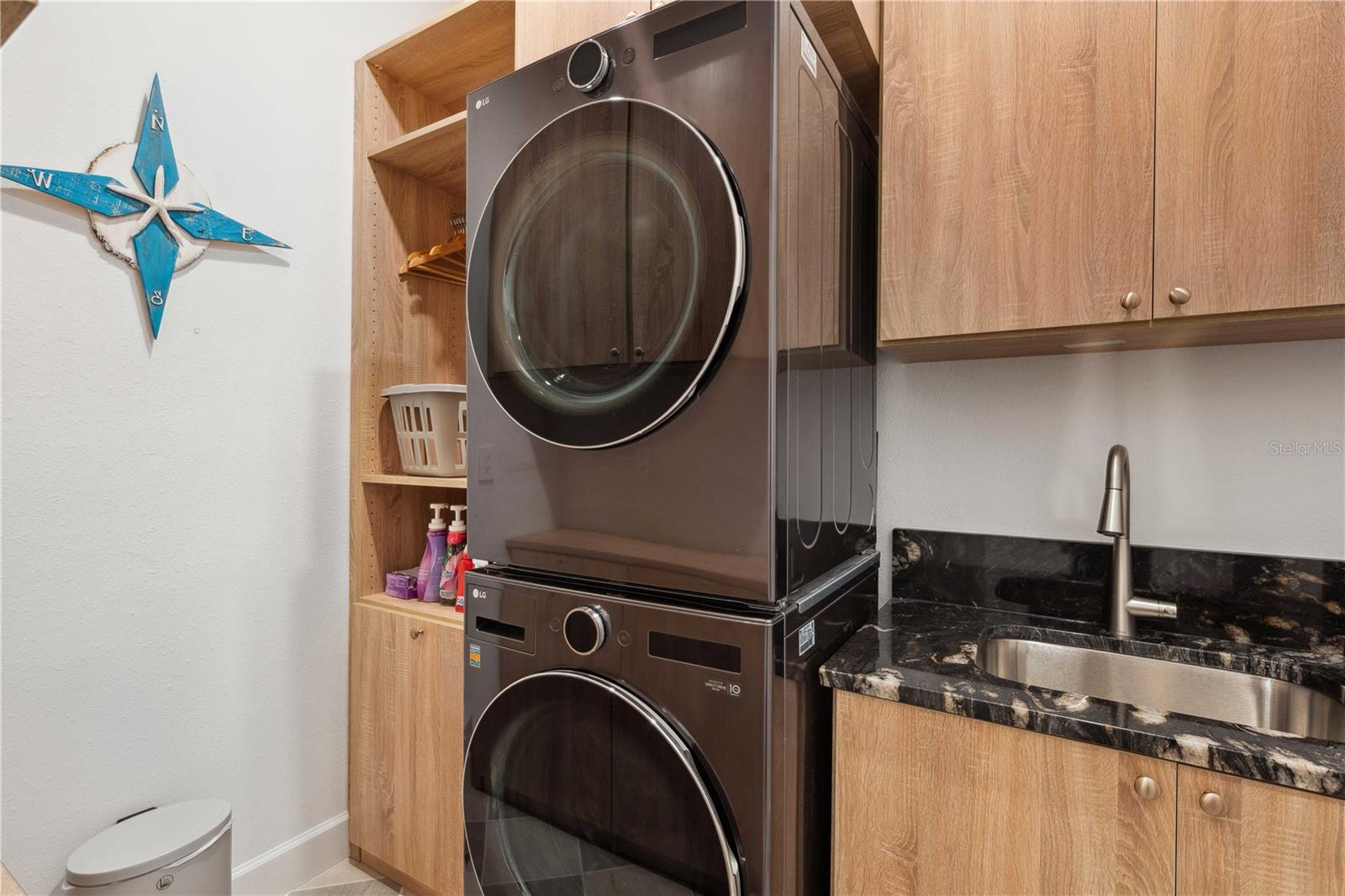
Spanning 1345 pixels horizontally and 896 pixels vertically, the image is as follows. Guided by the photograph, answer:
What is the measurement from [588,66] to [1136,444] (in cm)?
134

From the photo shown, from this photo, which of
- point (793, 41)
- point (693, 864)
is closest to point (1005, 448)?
point (793, 41)

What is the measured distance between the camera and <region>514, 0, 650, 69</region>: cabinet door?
140 centimetres

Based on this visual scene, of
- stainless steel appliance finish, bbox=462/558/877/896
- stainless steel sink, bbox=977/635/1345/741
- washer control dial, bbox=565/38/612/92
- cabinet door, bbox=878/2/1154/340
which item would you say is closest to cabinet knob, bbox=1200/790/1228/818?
stainless steel sink, bbox=977/635/1345/741

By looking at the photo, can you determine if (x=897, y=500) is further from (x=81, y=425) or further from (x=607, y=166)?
(x=81, y=425)

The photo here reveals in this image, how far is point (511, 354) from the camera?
1201 mm

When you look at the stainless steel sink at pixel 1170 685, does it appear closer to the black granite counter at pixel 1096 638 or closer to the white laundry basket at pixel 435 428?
the black granite counter at pixel 1096 638

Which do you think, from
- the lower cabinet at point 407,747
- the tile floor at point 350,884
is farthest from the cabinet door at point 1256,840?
the tile floor at point 350,884

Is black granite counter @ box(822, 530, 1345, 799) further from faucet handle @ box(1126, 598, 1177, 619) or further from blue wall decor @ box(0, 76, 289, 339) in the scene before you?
blue wall decor @ box(0, 76, 289, 339)

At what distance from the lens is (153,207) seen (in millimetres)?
1574

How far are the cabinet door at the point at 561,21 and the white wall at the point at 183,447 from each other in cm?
81

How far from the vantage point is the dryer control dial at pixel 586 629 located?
1.09m

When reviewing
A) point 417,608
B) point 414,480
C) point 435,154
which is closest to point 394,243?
point 435,154

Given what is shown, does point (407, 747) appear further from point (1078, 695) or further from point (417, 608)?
point (1078, 695)

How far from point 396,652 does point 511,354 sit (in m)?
1.08
